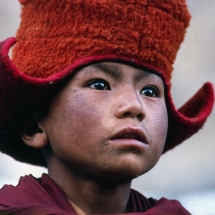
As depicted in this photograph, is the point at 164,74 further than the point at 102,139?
Yes

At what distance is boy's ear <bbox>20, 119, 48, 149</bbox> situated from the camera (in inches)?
92.4

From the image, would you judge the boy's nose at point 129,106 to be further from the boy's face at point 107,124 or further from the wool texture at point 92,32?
the wool texture at point 92,32

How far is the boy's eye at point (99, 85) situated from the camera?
2266mm

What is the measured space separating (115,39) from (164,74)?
8.4 inches

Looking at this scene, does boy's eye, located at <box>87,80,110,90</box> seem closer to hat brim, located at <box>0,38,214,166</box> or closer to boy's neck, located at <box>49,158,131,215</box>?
hat brim, located at <box>0,38,214,166</box>

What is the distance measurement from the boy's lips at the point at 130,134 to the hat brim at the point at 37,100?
22 cm

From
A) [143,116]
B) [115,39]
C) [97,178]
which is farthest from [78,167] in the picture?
[115,39]

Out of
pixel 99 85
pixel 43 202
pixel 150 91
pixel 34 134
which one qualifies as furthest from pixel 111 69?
pixel 43 202

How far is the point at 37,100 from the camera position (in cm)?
228

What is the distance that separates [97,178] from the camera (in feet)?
7.36

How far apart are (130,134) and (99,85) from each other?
7.4 inches

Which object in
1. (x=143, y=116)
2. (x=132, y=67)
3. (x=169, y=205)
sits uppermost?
(x=132, y=67)

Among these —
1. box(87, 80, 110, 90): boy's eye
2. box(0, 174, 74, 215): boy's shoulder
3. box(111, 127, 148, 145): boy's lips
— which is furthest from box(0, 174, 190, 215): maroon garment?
box(87, 80, 110, 90): boy's eye

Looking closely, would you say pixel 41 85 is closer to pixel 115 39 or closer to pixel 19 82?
pixel 19 82
